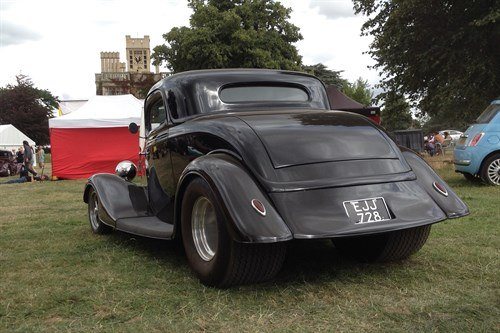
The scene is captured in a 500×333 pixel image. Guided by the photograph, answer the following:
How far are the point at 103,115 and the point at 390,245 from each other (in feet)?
44.9

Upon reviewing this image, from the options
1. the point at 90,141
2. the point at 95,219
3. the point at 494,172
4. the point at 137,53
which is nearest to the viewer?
the point at 95,219

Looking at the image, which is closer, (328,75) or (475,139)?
(475,139)

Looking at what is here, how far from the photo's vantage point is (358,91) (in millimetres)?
50344

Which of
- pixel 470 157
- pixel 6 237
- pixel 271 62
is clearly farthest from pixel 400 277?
pixel 271 62

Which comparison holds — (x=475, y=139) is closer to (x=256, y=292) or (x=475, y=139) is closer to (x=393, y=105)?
(x=256, y=292)

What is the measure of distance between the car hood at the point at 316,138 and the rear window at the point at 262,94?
0.71 m

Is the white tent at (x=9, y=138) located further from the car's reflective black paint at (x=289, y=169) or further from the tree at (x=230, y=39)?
the car's reflective black paint at (x=289, y=169)

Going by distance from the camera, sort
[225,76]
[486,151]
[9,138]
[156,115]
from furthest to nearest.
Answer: [9,138] → [486,151] → [156,115] → [225,76]

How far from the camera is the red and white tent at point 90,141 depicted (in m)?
15.5

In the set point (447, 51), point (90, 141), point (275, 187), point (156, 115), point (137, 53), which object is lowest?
point (90, 141)

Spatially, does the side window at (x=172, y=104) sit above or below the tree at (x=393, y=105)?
below

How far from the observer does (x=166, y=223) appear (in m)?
4.23

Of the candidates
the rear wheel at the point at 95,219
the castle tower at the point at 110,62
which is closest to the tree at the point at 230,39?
the rear wheel at the point at 95,219

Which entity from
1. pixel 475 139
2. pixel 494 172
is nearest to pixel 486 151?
pixel 475 139
